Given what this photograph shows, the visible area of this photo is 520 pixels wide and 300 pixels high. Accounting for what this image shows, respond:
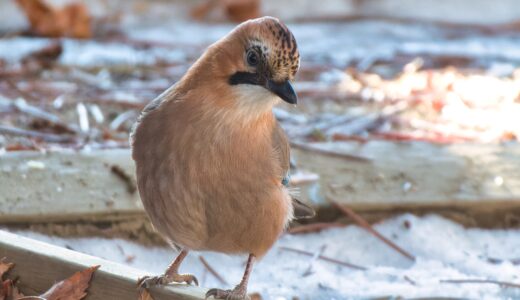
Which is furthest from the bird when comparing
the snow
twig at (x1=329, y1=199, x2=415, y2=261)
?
the snow


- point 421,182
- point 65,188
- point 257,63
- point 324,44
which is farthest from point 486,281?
point 324,44

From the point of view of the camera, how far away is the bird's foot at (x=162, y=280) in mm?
2946

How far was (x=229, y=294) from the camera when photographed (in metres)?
3.13

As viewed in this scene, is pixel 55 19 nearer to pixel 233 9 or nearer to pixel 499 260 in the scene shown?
pixel 233 9

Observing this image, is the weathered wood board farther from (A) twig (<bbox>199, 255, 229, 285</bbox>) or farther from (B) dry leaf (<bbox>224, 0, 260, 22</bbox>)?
(B) dry leaf (<bbox>224, 0, 260, 22</bbox>)

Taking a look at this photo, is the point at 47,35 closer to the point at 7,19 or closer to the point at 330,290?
the point at 7,19

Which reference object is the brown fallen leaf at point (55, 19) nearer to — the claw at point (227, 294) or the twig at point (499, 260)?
the twig at point (499, 260)

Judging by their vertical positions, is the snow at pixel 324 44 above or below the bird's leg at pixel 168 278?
below

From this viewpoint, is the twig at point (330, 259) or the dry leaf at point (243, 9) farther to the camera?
the dry leaf at point (243, 9)

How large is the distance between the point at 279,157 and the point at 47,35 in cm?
437

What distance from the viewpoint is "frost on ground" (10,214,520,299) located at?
3.70 meters

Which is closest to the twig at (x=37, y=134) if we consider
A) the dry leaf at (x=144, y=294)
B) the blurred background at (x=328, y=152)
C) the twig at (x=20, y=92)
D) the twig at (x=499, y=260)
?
the blurred background at (x=328, y=152)

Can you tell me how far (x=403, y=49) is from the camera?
7.59m

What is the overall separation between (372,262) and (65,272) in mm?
1505
